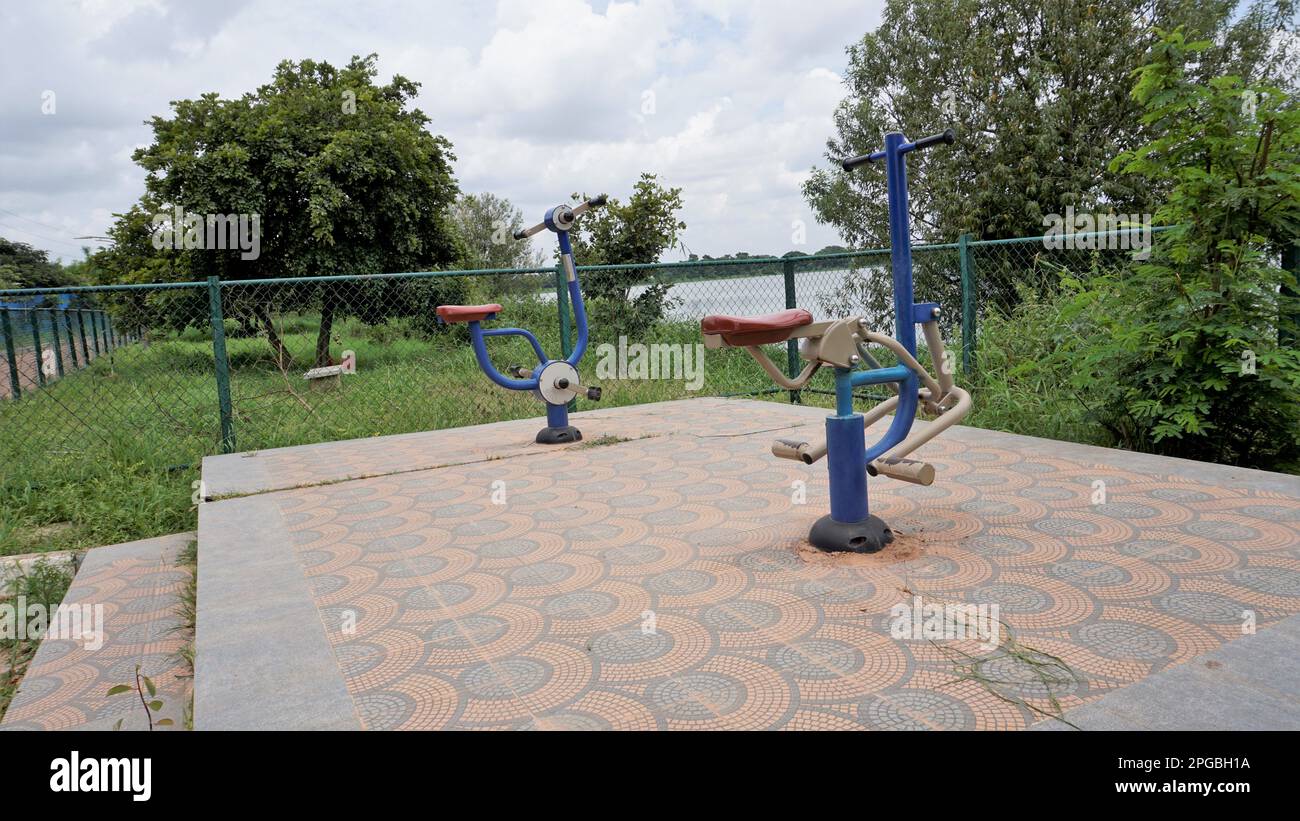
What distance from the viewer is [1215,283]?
11.6 feet

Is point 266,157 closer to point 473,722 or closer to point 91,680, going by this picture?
point 91,680

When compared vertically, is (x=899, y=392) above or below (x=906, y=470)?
above

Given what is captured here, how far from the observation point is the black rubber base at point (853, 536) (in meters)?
2.51

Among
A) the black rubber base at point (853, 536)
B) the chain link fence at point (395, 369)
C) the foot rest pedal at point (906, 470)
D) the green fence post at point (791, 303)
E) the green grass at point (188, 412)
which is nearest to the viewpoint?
the foot rest pedal at point (906, 470)

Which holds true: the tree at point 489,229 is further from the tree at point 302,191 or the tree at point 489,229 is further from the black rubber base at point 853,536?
the black rubber base at point 853,536

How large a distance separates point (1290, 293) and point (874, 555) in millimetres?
3188

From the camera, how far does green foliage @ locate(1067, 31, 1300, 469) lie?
3.39 metres

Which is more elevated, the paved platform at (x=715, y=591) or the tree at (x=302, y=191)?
the tree at (x=302, y=191)

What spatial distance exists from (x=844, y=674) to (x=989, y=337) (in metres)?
4.55

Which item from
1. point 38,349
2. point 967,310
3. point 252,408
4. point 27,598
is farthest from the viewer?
point 38,349

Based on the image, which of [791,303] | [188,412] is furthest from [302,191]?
[791,303]

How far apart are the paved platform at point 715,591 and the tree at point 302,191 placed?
25.4 ft

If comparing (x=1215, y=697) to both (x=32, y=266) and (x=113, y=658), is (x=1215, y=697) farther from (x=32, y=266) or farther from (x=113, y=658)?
(x=32, y=266)

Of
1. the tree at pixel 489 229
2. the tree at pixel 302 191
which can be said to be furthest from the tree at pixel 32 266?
the tree at pixel 302 191
